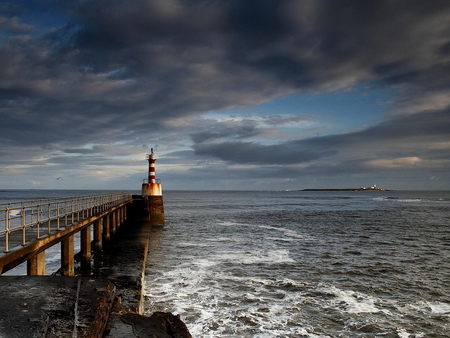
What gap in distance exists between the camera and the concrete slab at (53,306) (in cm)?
420

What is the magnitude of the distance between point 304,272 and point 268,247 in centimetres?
548

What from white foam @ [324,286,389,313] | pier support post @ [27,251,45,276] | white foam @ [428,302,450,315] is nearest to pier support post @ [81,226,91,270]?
pier support post @ [27,251,45,276]

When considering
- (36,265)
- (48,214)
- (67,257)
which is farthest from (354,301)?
(48,214)

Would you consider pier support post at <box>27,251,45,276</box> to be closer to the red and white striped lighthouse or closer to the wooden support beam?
the wooden support beam

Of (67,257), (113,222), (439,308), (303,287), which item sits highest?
(67,257)

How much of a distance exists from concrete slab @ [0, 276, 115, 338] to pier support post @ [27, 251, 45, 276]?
3058mm

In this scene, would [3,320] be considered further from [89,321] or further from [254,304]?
[254,304]

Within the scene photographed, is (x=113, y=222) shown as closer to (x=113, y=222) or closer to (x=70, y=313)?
(x=113, y=222)

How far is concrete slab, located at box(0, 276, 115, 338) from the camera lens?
4199 millimetres

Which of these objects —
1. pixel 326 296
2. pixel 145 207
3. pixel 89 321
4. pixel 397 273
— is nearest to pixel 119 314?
pixel 89 321

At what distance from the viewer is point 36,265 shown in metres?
8.79

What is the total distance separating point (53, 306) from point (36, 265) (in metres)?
4.76

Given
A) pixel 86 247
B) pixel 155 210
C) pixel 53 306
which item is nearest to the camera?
pixel 53 306

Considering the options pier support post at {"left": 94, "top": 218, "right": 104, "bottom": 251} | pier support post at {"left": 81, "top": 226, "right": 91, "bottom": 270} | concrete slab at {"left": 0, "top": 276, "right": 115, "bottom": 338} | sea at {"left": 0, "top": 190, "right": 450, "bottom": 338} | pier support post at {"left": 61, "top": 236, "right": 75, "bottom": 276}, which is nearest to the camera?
concrete slab at {"left": 0, "top": 276, "right": 115, "bottom": 338}
